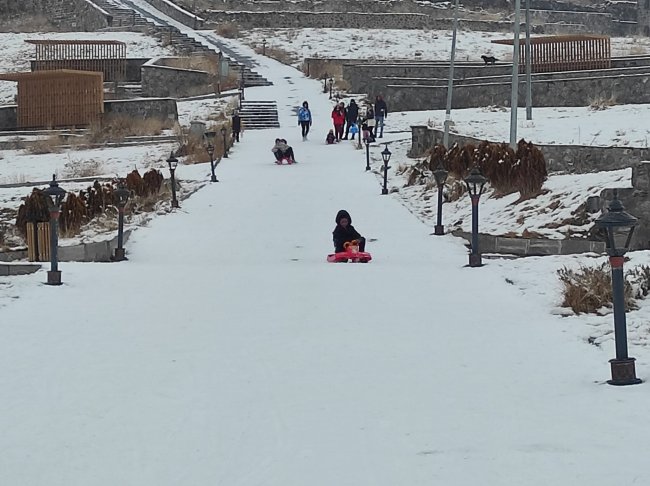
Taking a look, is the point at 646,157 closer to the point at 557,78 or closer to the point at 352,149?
the point at 352,149

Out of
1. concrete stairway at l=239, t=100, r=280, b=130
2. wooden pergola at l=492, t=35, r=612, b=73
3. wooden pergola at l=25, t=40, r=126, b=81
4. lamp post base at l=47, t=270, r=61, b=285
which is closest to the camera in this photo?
lamp post base at l=47, t=270, r=61, b=285

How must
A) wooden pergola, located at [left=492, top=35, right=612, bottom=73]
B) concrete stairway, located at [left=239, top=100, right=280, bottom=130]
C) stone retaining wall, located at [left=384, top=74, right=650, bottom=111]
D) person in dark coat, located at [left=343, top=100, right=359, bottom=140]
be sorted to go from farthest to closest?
wooden pergola, located at [left=492, top=35, right=612, bottom=73]
stone retaining wall, located at [left=384, top=74, right=650, bottom=111]
concrete stairway, located at [left=239, top=100, right=280, bottom=130]
person in dark coat, located at [left=343, top=100, right=359, bottom=140]

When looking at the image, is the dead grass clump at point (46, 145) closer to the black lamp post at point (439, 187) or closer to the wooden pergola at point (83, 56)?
the wooden pergola at point (83, 56)

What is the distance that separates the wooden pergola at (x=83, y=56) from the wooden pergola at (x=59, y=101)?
8934 mm

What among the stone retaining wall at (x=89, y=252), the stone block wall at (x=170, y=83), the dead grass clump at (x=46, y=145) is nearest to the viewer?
the stone retaining wall at (x=89, y=252)

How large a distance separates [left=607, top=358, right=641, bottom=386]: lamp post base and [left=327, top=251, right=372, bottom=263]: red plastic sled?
6975 mm

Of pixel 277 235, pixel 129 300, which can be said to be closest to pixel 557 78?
pixel 277 235

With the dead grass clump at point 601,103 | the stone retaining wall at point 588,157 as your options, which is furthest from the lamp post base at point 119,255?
the dead grass clump at point 601,103

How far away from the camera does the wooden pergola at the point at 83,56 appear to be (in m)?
46.8

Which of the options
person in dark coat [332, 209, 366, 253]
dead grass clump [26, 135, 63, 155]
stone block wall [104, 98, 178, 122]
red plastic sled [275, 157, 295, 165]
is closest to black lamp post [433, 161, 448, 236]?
person in dark coat [332, 209, 366, 253]

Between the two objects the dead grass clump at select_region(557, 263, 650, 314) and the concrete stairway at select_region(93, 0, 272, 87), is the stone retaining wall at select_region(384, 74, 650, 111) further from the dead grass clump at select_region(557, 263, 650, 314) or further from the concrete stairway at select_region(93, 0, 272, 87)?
the dead grass clump at select_region(557, 263, 650, 314)

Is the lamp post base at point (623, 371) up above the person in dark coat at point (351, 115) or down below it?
below

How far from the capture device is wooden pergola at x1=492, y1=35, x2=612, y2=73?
142ft

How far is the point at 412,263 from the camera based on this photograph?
14250mm
